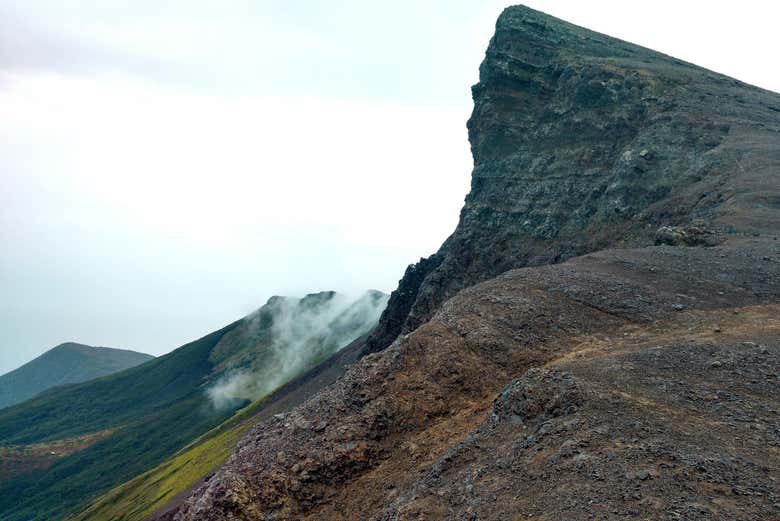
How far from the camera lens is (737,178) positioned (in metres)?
53.0

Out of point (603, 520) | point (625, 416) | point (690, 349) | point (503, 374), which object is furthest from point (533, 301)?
point (603, 520)

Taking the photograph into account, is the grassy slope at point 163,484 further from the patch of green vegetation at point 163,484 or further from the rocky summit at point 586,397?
the rocky summit at point 586,397

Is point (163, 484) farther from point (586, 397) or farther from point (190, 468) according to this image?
point (586, 397)

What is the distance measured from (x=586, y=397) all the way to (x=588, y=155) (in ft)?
193

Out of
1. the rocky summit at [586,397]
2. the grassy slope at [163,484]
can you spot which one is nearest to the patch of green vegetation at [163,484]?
the grassy slope at [163,484]

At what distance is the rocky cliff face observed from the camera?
182 feet

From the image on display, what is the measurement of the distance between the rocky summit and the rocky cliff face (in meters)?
0.55

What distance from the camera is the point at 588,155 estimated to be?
72.3 m

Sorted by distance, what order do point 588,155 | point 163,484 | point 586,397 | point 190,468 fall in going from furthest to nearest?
point 190,468 < point 163,484 < point 588,155 < point 586,397

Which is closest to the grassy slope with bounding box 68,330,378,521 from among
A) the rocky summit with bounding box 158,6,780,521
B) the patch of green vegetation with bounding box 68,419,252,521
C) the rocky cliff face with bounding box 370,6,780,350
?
the patch of green vegetation with bounding box 68,419,252,521

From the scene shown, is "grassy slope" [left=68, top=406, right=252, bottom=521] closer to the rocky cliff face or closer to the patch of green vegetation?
the patch of green vegetation

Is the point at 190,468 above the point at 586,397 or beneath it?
beneath

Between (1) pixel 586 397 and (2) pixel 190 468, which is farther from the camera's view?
(2) pixel 190 468

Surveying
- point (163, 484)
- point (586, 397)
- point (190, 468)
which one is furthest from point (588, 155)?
point (163, 484)
